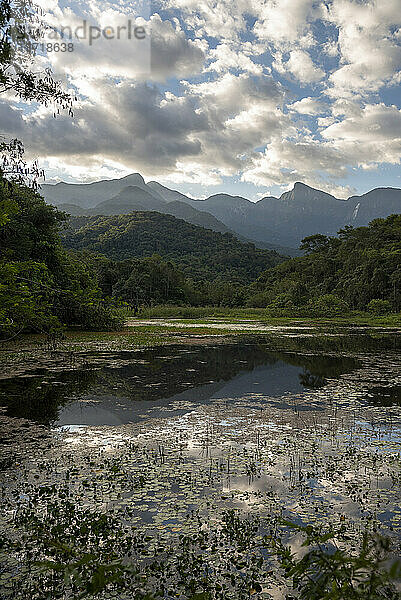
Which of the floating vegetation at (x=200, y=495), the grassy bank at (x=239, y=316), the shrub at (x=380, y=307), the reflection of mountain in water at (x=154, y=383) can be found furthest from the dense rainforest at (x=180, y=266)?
the floating vegetation at (x=200, y=495)

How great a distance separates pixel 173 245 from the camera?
136m

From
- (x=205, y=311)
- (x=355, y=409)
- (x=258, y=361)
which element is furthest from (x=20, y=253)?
(x=205, y=311)

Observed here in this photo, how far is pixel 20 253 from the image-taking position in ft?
88.5

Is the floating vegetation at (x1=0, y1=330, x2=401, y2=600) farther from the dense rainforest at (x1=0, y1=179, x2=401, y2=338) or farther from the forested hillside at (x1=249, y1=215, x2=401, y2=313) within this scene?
the forested hillside at (x1=249, y1=215, x2=401, y2=313)

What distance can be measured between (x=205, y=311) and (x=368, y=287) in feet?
96.3

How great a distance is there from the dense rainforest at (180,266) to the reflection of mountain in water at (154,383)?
3246mm

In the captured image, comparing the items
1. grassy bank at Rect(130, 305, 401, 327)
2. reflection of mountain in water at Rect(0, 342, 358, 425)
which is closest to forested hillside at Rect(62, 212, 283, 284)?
grassy bank at Rect(130, 305, 401, 327)

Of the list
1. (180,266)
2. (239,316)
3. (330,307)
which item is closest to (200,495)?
(330,307)

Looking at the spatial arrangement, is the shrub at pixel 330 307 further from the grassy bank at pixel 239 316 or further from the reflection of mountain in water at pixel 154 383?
the reflection of mountain in water at pixel 154 383

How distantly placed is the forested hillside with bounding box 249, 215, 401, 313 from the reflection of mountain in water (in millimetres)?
46173

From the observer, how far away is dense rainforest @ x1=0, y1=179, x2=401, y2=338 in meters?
28.5

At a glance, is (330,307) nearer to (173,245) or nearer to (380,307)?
(380,307)

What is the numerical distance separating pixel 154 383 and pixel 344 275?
3017 inches

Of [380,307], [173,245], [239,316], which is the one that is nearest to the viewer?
[380,307]
